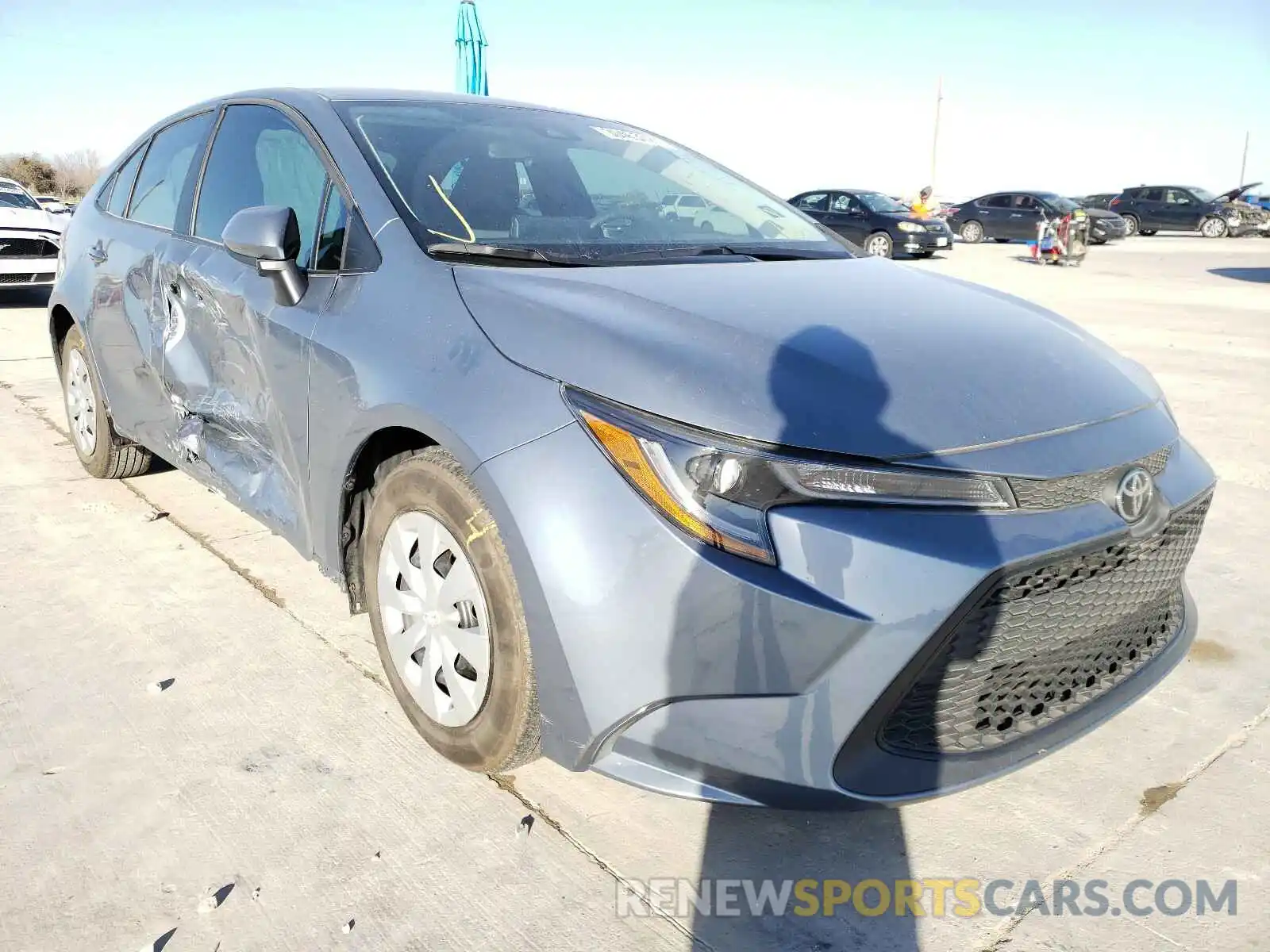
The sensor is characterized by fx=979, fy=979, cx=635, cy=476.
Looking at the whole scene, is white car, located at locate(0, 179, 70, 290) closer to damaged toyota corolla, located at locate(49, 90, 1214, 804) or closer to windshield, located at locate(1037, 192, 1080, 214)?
damaged toyota corolla, located at locate(49, 90, 1214, 804)

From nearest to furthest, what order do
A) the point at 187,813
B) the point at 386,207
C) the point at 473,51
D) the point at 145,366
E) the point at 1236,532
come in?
1. the point at 187,813
2. the point at 386,207
3. the point at 145,366
4. the point at 1236,532
5. the point at 473,51

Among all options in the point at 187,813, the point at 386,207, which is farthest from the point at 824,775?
the point at 386,207

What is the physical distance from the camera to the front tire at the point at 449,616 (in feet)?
6.51

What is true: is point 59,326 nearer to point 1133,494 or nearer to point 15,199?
point 1133,494

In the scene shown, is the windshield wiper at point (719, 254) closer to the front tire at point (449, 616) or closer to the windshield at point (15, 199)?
the front tire at point (449, 616)

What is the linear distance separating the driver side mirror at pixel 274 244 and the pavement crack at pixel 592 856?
135 centimetres

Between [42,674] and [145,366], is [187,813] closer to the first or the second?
[42,674]

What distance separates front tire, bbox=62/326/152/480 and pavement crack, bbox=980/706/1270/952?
12.4 ft

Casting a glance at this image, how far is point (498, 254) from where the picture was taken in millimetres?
2355

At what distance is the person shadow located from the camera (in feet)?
5.47

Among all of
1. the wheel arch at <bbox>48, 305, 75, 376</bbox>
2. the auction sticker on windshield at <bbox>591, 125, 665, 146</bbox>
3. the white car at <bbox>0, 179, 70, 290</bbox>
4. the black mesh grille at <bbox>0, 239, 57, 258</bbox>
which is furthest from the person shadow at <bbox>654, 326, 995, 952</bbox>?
the black mesh grille at <bbox>0, 239, 57, 258</bbox>

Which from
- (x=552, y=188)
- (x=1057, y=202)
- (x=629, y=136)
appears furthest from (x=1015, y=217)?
(x=552, y=188)

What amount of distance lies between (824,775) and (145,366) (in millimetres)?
2920

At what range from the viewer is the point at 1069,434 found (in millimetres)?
1968
